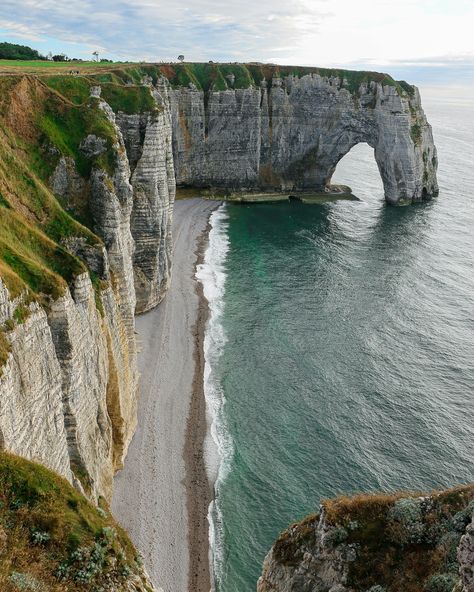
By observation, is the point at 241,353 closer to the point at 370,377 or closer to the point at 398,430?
the point at 370,377

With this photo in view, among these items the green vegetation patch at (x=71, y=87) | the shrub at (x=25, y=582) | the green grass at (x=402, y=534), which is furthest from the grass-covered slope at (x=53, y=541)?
Result: the green vegetation patch at (x=71, y=87)

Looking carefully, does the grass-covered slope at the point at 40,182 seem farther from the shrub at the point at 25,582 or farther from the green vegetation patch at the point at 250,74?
the green vegetation patch at the point at 250,74

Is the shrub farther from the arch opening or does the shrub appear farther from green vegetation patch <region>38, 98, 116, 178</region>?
the arch opening

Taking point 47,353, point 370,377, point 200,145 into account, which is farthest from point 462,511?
point 200,145

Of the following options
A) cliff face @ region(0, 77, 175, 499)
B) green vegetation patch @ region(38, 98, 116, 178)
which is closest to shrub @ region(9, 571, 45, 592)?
cliff face @ region(0, 77, 175, 499)

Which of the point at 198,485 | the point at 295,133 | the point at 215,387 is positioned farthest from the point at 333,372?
the point at 295,133

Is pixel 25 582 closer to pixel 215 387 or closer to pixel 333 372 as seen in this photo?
pixel 215 387
